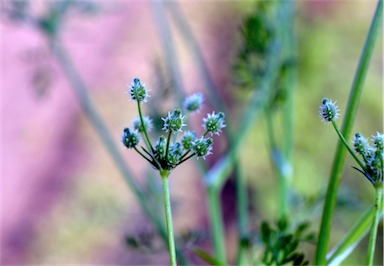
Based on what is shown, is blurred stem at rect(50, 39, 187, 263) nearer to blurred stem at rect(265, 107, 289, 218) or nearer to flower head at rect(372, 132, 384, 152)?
blurred stem at rect(265, 107, 289, 218)

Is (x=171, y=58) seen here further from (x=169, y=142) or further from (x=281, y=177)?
(x=169, y=142)

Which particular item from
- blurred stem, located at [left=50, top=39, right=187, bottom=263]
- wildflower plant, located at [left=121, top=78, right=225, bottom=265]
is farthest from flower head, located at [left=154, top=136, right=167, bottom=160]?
blurred stem, located at [left=50, top=39, right=187, bottom=263]

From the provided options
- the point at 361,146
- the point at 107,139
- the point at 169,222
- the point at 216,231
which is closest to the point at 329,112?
the point at 361,146

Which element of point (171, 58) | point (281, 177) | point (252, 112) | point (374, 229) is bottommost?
point (374, 229)

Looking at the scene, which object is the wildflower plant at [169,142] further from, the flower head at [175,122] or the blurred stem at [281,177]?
the blurred stem at [281,177]

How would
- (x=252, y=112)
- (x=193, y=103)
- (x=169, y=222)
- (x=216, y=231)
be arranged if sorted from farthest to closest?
1. (x=252, y=112)
2. (x=216, y=231)
3. (x=193, y=103)
4. (x=169, y=222)

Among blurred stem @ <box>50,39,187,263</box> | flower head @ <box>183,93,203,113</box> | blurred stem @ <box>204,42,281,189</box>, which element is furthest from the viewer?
blurred stem @ <box>204,42,281,189</box>

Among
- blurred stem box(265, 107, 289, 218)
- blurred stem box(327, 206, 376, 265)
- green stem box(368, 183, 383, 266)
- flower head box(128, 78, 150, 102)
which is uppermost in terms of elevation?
blurred stem box(265, 107, 289, 218)
